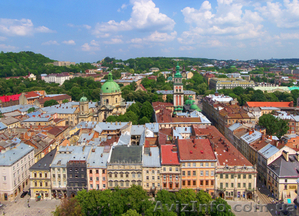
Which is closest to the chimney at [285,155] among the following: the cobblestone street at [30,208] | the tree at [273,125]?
the tree at [273,125]

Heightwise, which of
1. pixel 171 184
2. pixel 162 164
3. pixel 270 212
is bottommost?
pixel 270 212

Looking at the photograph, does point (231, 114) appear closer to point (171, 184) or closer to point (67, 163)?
point (171, 184)

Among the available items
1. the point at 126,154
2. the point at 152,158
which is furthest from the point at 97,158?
the point at 152,158

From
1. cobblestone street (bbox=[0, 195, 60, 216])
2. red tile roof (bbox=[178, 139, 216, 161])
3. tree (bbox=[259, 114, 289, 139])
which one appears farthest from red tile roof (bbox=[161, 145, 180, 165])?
tree (bbox=[259, 114, 289, 139])

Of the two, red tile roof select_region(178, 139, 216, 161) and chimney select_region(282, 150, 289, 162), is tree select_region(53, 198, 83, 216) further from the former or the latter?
chimney select_region(282, 150, 289, 162)

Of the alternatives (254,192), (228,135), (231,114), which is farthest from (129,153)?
(231,114)

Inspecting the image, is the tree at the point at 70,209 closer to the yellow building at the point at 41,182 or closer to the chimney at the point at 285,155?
the yellow building at the point at 41,182
